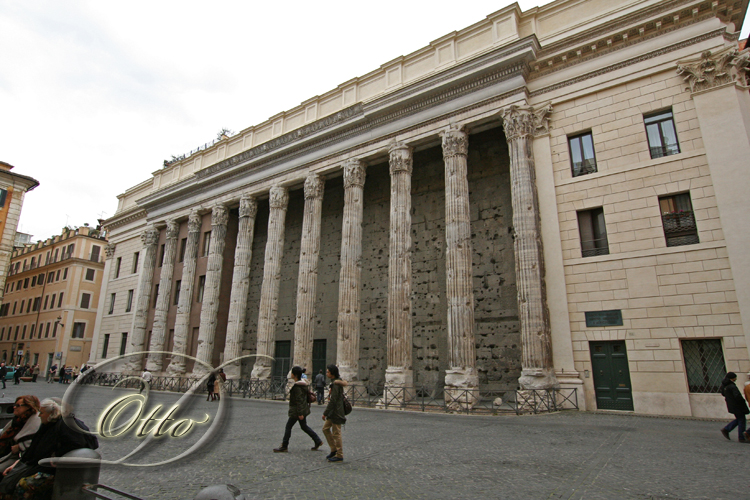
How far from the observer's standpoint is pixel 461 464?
6918mm

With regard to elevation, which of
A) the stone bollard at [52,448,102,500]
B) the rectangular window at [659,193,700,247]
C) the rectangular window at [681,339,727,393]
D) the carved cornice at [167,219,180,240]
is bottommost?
the stone bollard at [52,448,102,500]

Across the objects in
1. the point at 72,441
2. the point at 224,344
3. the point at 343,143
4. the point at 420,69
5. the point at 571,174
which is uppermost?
the point at 420,69

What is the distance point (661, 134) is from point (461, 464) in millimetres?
13750

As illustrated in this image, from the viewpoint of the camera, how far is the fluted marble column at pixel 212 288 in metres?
24.6

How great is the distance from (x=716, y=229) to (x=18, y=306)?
59332 millimetres

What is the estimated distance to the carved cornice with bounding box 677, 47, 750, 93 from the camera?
13.8 meters

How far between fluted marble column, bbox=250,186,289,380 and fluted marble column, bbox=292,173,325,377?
198 centimetres

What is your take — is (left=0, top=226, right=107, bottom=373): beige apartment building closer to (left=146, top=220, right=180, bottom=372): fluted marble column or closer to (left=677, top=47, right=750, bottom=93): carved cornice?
(left=146, top=220, right=180, bottom=372): fluted marble column

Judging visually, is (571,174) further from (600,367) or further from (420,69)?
(420,69)

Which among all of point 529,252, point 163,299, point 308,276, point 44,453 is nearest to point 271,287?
point 308,276

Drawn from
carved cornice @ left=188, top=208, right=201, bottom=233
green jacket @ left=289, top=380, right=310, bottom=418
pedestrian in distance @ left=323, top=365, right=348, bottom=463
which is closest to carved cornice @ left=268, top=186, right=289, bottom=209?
carved cornice @ left=188, top=208, right=201, bottom=233

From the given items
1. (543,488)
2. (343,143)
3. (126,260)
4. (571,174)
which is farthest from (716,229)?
(126,260)

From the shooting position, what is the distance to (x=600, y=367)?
14430 mm

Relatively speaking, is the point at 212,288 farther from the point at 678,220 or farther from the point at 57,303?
the point at 57,303
